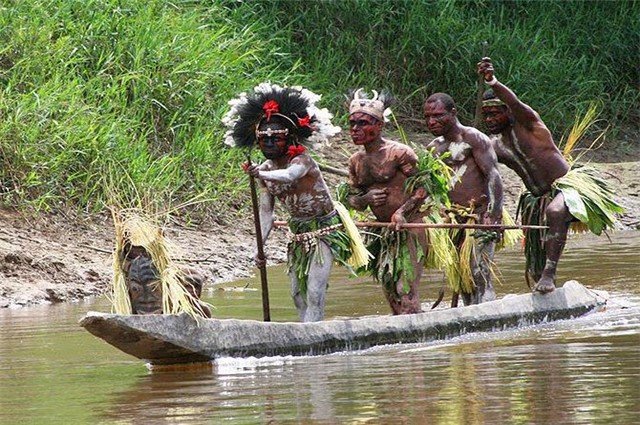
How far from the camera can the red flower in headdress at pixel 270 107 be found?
32.0 ft

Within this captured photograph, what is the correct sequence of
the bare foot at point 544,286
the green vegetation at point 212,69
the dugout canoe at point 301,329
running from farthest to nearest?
the green vegetation at point 212,69 < the bare foot at point 544,286 < the dugout canoe at point 301,329

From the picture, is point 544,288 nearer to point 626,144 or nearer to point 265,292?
point 265,292

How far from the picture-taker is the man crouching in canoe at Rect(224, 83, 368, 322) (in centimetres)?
983

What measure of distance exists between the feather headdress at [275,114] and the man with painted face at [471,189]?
148 centimetres

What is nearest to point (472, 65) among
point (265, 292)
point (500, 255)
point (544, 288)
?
point (500, 255)

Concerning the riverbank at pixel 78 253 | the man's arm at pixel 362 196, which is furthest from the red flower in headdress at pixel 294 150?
the riverbank at pixel 78 253

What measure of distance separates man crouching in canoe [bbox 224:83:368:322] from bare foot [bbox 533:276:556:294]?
1503 mm

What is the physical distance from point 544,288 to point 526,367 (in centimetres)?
251

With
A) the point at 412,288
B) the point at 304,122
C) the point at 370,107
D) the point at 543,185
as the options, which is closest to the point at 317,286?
the point at 412,288

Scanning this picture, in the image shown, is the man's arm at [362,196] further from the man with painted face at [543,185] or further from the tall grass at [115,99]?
the tall grass at [115,99]

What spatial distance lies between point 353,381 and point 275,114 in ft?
6.82

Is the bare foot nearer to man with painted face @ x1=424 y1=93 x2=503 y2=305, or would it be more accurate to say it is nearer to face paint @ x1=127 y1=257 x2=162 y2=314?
man with painted face @ x1=424 y1=93 x2=503 y2=305

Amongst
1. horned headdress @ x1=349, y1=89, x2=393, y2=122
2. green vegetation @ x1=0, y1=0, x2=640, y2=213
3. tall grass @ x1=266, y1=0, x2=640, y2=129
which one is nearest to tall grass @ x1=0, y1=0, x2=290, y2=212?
green vegetation @ x1=0, y1=0, x2=640, y2=213

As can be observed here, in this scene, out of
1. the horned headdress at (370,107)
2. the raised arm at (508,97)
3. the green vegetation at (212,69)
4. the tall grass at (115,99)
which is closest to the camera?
the horned headdress at (370,107)
